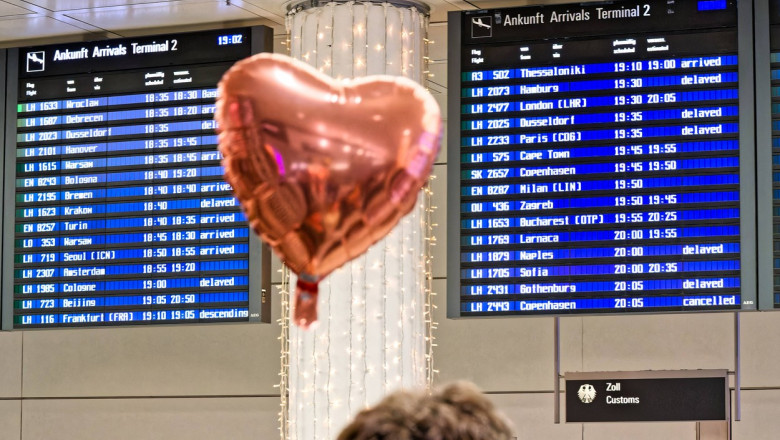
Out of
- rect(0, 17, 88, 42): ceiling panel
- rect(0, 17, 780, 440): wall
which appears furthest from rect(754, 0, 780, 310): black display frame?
rect(0, 17, 88, 42): ceiling panel

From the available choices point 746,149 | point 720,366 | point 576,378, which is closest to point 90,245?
point 576,378

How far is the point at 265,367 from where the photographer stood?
6.54m

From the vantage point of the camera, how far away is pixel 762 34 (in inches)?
171

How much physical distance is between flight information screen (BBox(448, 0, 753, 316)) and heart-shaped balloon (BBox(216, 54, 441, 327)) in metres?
2.07

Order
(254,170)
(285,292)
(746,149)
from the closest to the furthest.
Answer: (254,170)
(746,149)
(285,292)

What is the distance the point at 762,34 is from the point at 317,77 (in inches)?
93.4

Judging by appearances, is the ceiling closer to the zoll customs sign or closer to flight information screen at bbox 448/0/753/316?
flight information screen at bbox 448/0/753/316

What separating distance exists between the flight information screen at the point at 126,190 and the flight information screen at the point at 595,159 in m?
0.86

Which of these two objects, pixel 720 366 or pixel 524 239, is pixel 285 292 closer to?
pixel 524 239

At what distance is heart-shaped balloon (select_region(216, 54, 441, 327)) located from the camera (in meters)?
2.42

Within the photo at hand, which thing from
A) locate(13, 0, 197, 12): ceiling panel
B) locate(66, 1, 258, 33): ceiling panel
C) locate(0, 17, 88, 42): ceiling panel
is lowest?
locate(0, 17, 88, 42): ceiling panel

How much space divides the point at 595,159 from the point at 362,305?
0.97m

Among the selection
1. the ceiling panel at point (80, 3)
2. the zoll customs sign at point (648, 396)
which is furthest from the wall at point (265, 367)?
the ceiling panel at point (80, 3)

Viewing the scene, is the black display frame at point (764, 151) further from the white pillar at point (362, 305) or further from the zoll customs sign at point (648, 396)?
the white pillar at point (362, 305)
